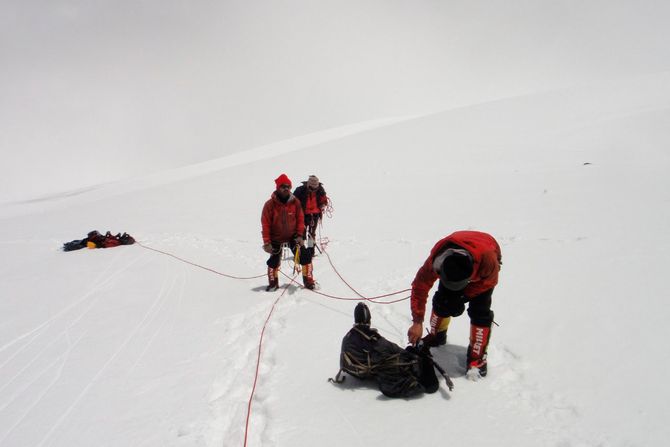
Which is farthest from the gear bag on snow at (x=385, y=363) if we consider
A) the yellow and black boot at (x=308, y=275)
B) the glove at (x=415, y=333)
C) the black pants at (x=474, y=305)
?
the yellow and black boot at (x=308, y=275)

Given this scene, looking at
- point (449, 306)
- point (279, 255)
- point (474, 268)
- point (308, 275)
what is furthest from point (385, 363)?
point (279, 255)

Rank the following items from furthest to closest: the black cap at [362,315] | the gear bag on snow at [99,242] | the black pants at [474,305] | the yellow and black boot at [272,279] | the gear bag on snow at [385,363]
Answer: the gear bag on snow at [99,242] < the yellow and black boot at [272,279] < the black cap at [362,315] < the black pants at [474,305] < the gear bag on snow at [385,363]

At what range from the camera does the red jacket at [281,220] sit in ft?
18.9

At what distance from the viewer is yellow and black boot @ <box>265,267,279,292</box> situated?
20.4 feet

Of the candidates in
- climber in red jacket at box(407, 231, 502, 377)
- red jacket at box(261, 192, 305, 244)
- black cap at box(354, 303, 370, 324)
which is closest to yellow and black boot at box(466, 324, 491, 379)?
climber in red jacket at box(407, 231, 502, 377)

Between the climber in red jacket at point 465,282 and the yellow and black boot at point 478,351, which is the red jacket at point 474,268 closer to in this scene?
the climber in red jacket at point 465,282

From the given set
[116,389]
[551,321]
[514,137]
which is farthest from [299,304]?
[514,137]

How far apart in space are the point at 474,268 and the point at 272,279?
4012 mm

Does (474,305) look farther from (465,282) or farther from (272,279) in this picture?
(272,279)

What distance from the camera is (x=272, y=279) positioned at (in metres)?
6.25

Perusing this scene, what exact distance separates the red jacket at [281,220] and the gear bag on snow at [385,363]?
112 inches

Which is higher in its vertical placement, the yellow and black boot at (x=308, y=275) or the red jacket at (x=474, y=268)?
the red jacket at (x=474, y=268)

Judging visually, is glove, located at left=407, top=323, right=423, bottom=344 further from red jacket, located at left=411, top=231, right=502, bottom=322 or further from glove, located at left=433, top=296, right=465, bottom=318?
glove, located at left=433, top=296, right=465, bottom=318

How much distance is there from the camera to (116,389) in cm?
372
